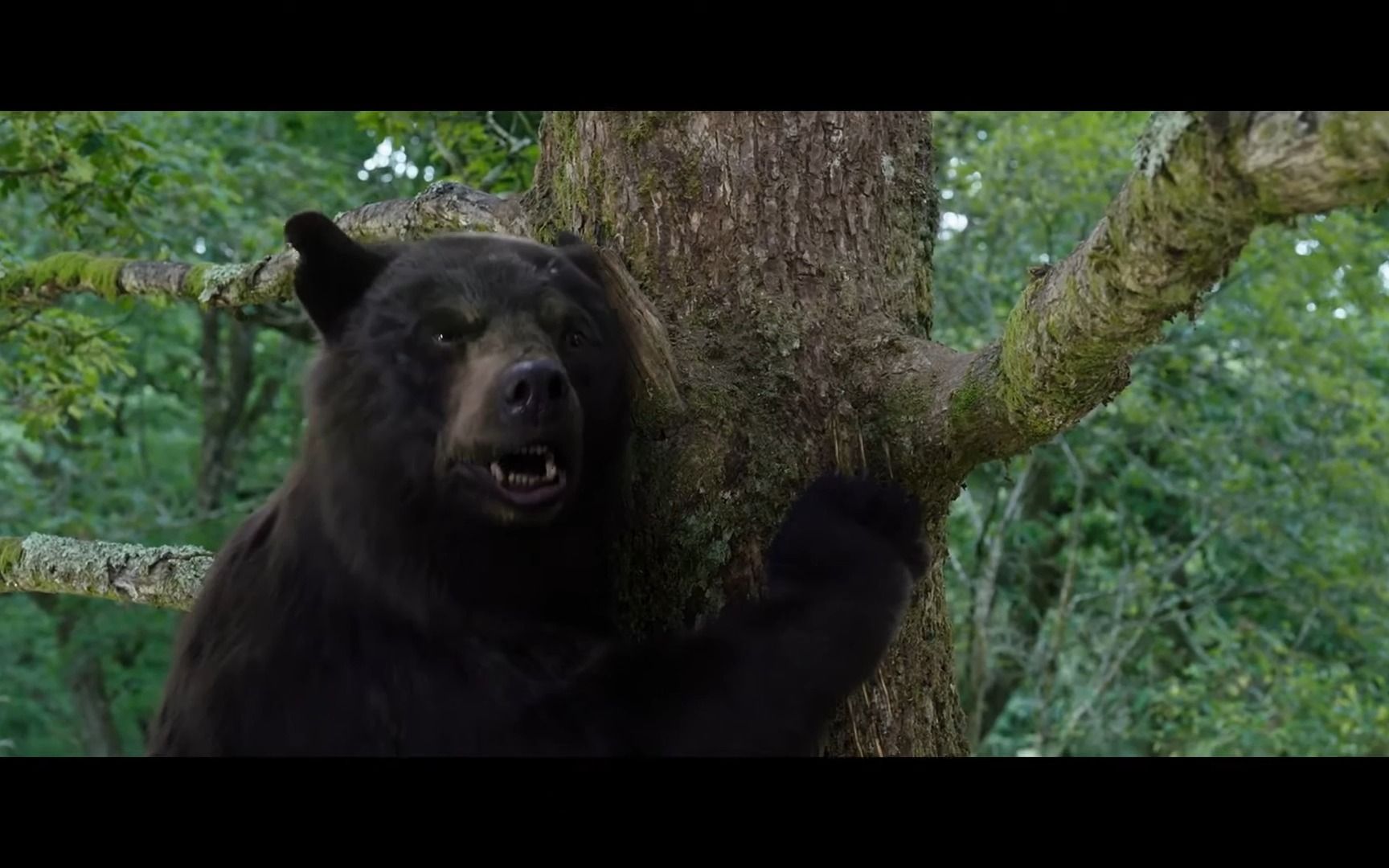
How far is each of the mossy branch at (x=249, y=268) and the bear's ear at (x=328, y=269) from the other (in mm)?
601

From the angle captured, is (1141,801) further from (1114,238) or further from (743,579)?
(743,579)

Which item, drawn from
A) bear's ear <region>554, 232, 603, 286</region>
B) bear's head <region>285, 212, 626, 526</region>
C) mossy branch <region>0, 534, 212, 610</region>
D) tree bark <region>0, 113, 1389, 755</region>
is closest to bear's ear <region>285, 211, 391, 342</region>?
bear's head <region>285, 212, 626, 526</region>

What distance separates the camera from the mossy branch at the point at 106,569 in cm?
412

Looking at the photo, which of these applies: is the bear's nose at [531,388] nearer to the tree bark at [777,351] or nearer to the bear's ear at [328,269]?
the tree bark at [777,351]

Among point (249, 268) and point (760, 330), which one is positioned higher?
point (760, 330)

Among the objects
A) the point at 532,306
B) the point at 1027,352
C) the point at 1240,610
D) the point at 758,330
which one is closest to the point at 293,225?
the point at 532,306

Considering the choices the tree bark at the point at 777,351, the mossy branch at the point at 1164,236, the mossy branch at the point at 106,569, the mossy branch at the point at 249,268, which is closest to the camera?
the mossy branch at the point at 1164,236

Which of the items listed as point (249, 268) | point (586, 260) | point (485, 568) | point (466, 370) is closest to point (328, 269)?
point (466, 370)

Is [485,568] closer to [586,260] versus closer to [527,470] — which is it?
[527,470]

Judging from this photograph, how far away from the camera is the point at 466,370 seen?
2768 mm

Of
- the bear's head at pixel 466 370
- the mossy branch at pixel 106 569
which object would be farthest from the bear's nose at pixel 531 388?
the mossy branch at pixel 106 569

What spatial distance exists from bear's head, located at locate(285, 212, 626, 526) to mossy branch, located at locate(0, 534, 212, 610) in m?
1.29

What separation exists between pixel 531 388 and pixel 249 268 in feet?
Answer: 6.26

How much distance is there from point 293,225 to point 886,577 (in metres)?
1.45
